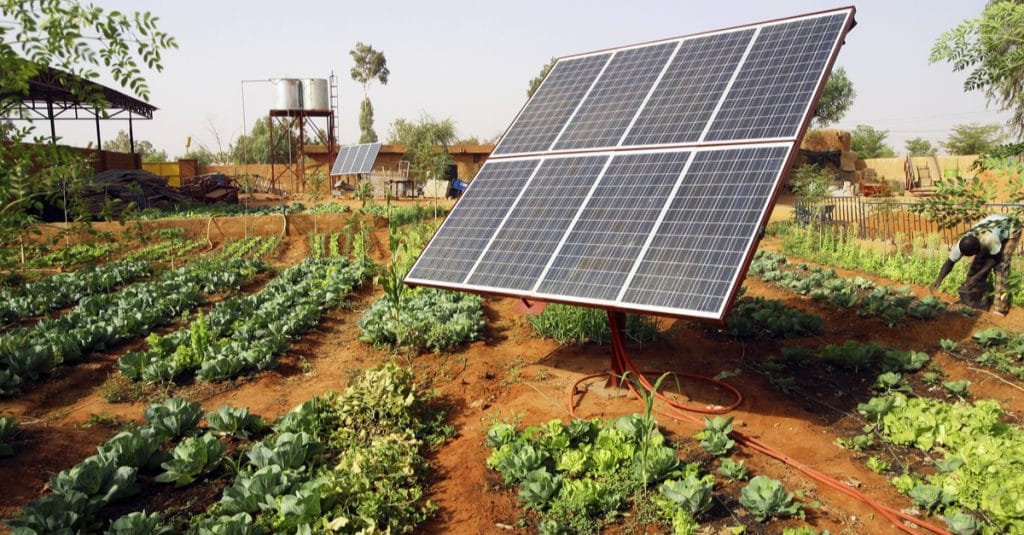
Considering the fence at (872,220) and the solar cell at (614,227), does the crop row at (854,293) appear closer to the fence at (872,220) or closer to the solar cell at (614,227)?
the solar cell at (614,227)

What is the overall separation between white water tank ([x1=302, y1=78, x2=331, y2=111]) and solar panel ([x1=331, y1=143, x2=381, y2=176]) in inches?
373

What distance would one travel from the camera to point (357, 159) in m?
36.5

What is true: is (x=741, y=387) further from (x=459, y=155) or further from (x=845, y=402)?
(x=459, y=155)

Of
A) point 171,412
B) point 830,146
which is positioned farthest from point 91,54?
point 830,146

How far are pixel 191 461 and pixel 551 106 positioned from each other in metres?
6.73

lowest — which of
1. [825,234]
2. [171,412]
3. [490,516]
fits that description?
[490,516]

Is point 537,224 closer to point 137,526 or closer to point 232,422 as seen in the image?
point 232,422

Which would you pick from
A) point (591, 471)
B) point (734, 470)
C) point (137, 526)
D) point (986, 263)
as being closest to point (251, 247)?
point (137, 526)

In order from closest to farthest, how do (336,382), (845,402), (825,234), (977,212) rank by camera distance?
(977,212)
(845,402)
(336,382)
(825,234)

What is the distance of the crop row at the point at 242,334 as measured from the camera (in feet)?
29.1

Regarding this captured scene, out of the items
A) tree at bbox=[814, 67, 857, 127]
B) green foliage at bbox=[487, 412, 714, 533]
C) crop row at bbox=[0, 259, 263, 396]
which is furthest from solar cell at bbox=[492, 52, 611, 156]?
tree at bbox=[814, 67, 857, 127]

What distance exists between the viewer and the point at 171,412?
6.80 metres

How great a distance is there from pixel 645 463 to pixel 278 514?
300 centimetres

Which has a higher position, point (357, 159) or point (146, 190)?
point (357, 159)
